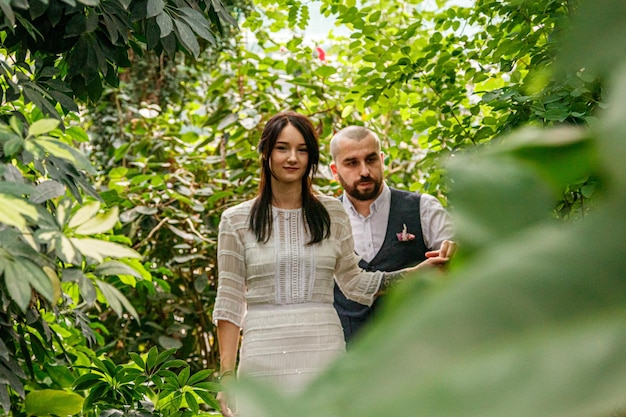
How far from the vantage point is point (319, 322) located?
2.47 meters

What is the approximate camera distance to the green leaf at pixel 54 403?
1934mm

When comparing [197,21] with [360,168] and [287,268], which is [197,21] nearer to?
[287,268]

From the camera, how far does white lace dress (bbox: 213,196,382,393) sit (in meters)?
2.44

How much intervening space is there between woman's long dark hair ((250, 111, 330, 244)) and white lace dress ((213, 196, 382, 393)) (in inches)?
1.0

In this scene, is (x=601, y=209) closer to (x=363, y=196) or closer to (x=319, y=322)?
(x=319, y=322)

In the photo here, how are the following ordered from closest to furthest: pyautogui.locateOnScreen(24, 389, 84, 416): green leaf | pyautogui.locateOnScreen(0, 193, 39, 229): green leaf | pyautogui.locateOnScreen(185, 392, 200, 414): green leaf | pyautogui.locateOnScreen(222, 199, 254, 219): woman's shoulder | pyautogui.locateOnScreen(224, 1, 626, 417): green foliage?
pyautogui.locateOnScreen(224, 1, 626, 417): green foliage
pyautogui.locateOnScreen(0, 193, 39, 229): green leaf
pyautogui.locateOnScreen(185, 392, 200, 414): green leaf
pyautogui.locateOnScreen(24, 389, 84, 416): green leaf
pyautogui.locateOnScreen(222, 199, 254, 219): woman's shoulder

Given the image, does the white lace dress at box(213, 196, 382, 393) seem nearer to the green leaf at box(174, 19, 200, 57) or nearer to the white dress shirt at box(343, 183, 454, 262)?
the white dress shirt at box(343, 183, 454, 262)

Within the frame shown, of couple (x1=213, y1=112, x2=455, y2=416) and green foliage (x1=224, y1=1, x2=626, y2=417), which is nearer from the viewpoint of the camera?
green foliage (x1=224, y1=1, x2=626, y2=417)

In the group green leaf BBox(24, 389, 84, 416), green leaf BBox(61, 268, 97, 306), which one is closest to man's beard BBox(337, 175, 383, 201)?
green leaf BBox(24, 389, 84, 416)

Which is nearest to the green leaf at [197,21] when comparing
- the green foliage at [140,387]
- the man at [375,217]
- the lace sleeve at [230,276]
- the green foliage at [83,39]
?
the green foliage at [83,39]

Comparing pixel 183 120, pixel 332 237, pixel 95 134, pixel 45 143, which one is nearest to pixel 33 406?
pixel 332 237

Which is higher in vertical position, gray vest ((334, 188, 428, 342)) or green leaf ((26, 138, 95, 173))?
green leaf ((26, 138, 95, 173))

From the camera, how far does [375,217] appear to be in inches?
116

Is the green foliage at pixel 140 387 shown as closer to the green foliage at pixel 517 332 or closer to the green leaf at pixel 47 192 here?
the green leaf at pixel 47 192
